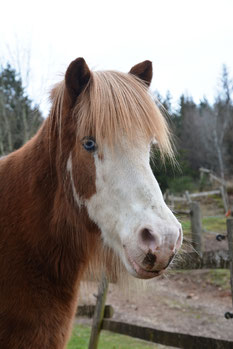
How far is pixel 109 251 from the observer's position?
2486 millimetres

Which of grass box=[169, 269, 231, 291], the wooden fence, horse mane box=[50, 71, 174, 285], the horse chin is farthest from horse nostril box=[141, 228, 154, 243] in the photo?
grass box=[169, 269, 231, 291]

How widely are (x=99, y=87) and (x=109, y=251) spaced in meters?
1.23

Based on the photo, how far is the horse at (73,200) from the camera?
218 cm

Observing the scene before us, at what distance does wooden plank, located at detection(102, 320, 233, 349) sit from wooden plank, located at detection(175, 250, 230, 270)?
90 centimetres

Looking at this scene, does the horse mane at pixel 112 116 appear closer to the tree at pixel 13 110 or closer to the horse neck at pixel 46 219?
the horse neck at pixel 46 219

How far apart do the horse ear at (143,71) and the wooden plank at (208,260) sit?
→ 2.42 meters

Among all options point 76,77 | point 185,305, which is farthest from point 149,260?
point 185,305

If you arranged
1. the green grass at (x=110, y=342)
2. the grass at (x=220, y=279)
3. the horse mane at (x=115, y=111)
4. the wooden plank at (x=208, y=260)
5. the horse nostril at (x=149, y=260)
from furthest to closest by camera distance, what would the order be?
the grass at (x=220, y=279) → the green grass at (x=110, y=342) → the wooden plank at (x=208, y=260) → the horse mane at (x=115, y=111) → the horse nostril at (x=149, y=260)

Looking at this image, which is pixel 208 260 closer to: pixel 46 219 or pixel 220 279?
pixel 46 219

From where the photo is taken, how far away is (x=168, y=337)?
4492 mm

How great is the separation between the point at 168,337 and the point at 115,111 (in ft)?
11.3

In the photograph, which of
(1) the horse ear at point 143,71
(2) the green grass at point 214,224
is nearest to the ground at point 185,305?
(1) the horse ear at point 143,71

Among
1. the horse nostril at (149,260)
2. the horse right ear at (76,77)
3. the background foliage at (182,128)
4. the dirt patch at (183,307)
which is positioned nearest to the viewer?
the horse nostril at (149,260)

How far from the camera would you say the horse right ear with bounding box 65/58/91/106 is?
245 cm
